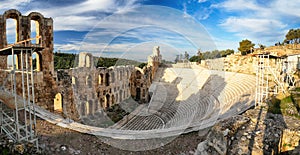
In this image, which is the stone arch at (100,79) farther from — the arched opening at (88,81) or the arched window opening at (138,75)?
the arched window opening at (138,75)

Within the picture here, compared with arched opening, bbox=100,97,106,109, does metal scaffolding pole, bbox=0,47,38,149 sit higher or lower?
higher

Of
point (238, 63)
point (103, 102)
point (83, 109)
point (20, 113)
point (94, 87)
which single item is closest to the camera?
point (20, 113)

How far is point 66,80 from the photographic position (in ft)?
44.5

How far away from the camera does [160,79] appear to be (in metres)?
30.6

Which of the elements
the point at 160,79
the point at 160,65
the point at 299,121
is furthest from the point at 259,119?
the point at 160,65

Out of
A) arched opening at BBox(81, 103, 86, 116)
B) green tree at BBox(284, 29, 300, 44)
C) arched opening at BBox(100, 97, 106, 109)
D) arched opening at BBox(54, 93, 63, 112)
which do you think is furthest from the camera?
green tree at BBox(284, 29, 300, 44)

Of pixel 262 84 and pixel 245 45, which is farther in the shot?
pixel 245 45

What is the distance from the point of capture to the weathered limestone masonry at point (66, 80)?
11.2m

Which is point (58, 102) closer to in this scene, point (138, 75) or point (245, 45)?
point (138, 75)

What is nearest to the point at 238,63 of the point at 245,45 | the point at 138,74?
the point at 138,74

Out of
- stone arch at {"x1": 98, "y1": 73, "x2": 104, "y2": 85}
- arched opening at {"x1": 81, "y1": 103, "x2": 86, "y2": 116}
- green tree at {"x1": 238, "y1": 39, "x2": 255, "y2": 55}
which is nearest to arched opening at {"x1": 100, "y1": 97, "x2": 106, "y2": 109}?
stone arch at {"x1": 98, "y1": 73, "x2": 104, "y2": 85}

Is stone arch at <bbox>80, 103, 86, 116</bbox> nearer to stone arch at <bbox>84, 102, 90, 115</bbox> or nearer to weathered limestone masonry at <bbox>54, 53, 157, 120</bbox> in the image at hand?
weathered limestone masonry at <bbox>54, 53, 157, 120</bbox>

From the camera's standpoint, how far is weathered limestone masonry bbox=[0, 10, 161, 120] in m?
11.2

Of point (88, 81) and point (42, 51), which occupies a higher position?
point (42, 51)
